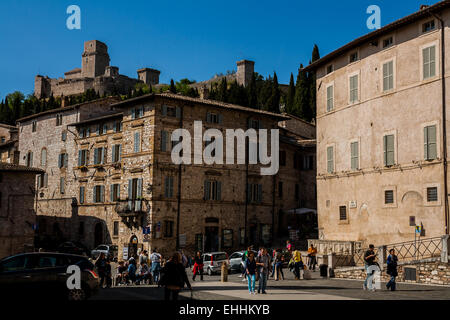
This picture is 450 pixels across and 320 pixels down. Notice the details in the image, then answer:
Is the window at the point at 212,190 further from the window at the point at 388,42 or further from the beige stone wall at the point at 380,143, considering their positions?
the window at the point at 388,42

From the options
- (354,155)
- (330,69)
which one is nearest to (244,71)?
(330,69)

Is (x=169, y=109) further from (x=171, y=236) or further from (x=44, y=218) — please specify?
(x=44, y=218)

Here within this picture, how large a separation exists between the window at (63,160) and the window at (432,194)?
35.6 metres

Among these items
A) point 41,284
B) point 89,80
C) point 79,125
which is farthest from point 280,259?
point 89,80

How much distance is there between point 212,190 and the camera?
4259 cm

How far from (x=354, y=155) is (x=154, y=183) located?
1605 cm

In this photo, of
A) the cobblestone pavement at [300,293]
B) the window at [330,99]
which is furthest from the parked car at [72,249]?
the cobblestone pavement at [300,293]

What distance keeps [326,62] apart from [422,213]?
11931 mm

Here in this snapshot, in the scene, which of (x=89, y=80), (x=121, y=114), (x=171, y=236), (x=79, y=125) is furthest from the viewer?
(x=89, y=80)

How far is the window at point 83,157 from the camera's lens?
159 ft

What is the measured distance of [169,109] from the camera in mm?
41094

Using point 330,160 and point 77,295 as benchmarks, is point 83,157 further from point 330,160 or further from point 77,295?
point 77,295

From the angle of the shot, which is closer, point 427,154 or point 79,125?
point 427,154
